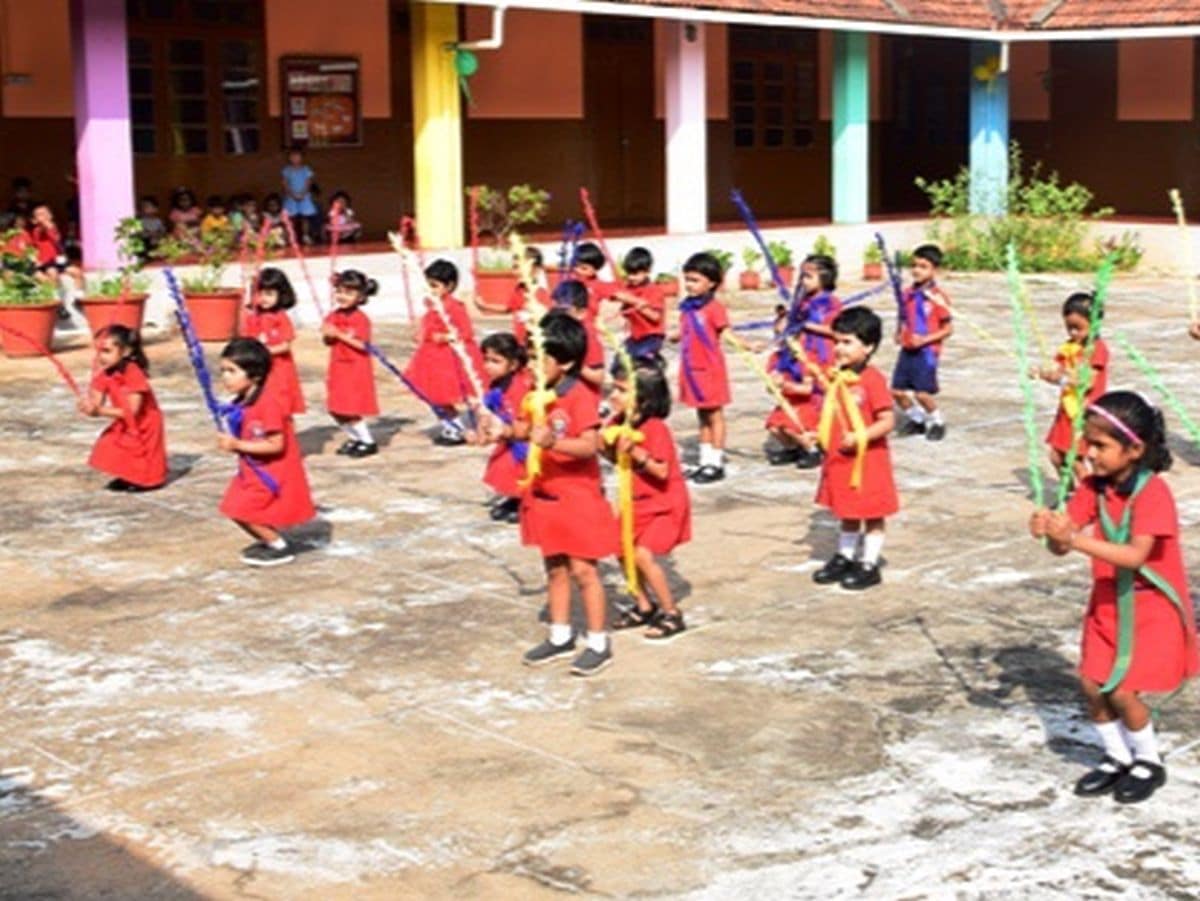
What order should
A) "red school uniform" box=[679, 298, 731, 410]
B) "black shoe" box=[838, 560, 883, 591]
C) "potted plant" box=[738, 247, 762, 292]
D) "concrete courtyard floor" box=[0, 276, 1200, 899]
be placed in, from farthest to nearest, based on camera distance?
1. "potted plant" box=[738, 247, 762, 292]
2. "red school uniform" box=[679, 298, 731, 410]
3. "black shoe" box=[838, 560, 883, 591]
4. "concrete courtyard floor" box=[0, 276, 1200, 899]

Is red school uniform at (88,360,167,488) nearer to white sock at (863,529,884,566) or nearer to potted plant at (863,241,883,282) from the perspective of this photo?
white sock at (863,529,884,566)

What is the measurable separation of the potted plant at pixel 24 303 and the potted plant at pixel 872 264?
35.1ft

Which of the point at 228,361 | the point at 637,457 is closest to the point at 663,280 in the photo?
the point at 228,361

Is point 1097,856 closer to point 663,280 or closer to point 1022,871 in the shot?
point 1022,871

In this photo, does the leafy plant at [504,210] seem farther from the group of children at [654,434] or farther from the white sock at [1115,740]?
the white sock at [1115,740]

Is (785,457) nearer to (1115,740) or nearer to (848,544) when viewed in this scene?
(848,544)

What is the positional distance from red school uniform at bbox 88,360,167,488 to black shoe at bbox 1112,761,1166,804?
6381 mm

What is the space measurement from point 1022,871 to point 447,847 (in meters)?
1.57

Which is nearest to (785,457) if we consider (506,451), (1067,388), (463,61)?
(1067,388)

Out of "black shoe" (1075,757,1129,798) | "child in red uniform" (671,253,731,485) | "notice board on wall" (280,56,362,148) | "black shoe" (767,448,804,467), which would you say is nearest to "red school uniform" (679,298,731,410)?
"child in red uniform" (671,253,731,485)

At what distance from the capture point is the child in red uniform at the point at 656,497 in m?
7.28

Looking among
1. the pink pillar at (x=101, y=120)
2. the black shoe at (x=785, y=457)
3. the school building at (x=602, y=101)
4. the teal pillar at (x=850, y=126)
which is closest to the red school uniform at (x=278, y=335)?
the black shoe at (x=785, y=457)

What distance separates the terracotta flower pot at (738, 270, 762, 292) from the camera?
2123cm

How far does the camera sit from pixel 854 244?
74.8ft
